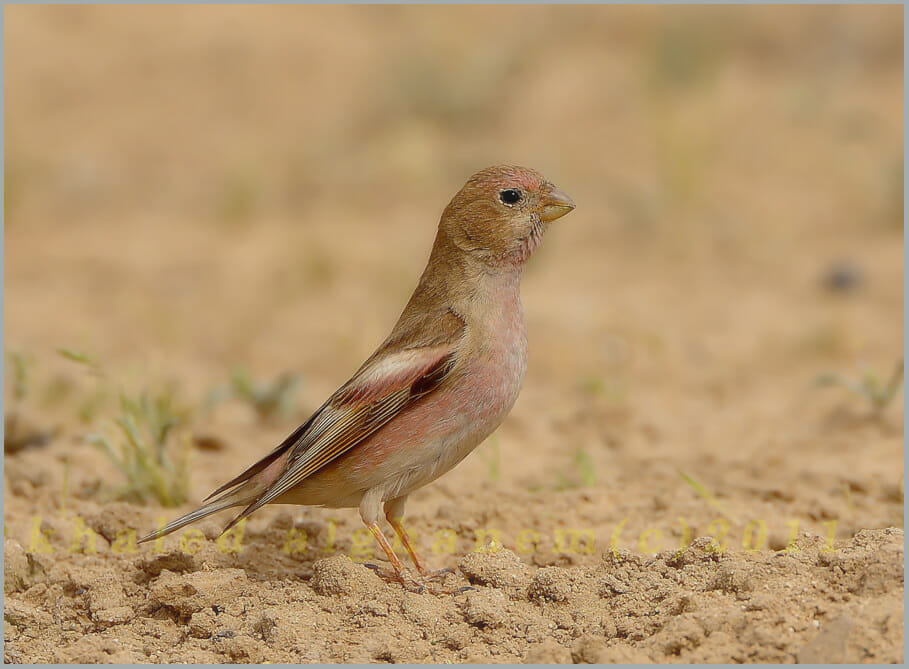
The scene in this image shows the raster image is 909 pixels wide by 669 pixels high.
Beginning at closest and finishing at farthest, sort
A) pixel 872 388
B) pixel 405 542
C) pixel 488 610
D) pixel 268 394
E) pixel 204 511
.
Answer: pixel 488 610 < pixel 204 511 < pixel 405 542 < pixel 872 388 < pixel 268 394

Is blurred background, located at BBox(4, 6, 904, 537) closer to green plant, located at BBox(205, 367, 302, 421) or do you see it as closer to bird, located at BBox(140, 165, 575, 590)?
green plant, located at BBox(205, 367, 302, 421)

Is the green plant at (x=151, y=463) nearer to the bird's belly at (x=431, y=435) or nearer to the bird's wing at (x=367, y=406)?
the bird's wing at (x=367, y=406)

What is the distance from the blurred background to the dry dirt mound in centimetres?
97

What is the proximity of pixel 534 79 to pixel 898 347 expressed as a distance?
6.01 metres

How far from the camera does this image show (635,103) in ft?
38.1

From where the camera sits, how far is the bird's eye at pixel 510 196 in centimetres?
468

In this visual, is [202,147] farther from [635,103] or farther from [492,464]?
[492,464]

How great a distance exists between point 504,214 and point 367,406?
0.94 metres

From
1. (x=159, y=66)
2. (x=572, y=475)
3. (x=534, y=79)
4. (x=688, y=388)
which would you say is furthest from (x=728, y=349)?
(x=159, y=66)

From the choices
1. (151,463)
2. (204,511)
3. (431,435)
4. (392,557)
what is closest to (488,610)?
(392,557)

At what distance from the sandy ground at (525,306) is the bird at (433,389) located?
329 millimetres

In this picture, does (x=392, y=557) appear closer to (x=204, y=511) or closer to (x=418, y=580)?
(x=418, y=580)

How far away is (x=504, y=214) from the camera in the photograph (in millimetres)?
4652

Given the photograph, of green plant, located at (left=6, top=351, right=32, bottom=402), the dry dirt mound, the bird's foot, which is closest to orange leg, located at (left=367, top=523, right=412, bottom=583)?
A: the bird's foot
